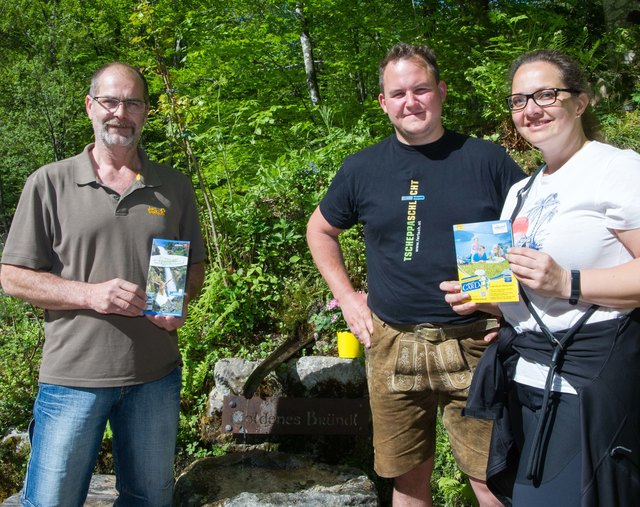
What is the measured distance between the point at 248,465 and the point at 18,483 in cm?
188

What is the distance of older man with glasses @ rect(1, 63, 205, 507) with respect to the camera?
7.82ft

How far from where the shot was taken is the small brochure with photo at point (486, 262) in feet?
6.66

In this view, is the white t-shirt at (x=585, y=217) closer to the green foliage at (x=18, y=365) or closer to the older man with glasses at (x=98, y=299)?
the older man with glasses at (x=98, y=299)

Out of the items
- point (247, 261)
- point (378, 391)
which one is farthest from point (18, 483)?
point (378, 391)

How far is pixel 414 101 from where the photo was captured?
2527 mm

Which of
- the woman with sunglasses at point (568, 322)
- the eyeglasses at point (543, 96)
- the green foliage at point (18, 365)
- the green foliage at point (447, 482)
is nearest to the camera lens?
the woman with sunglasses at point (568, 322)

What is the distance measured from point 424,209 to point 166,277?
1.15 meters

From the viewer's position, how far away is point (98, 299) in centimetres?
234

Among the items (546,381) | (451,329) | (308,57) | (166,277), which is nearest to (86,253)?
(166,277)

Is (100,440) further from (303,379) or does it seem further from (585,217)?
(585,217)

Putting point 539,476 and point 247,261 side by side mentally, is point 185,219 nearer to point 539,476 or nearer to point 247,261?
point 539,476

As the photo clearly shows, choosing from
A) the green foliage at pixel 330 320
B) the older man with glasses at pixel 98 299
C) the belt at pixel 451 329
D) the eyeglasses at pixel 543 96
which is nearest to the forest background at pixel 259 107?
the green foliage at pixel 330 320

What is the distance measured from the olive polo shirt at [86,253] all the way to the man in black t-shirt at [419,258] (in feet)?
3.21

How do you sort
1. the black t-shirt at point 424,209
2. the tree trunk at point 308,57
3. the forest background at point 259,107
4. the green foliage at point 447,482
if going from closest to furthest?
1. the black t-shirt at point 424,209
2. the green foliage at point 447,482
3. the forest background at point 259,107
4. the tree trunk at point 308,57
